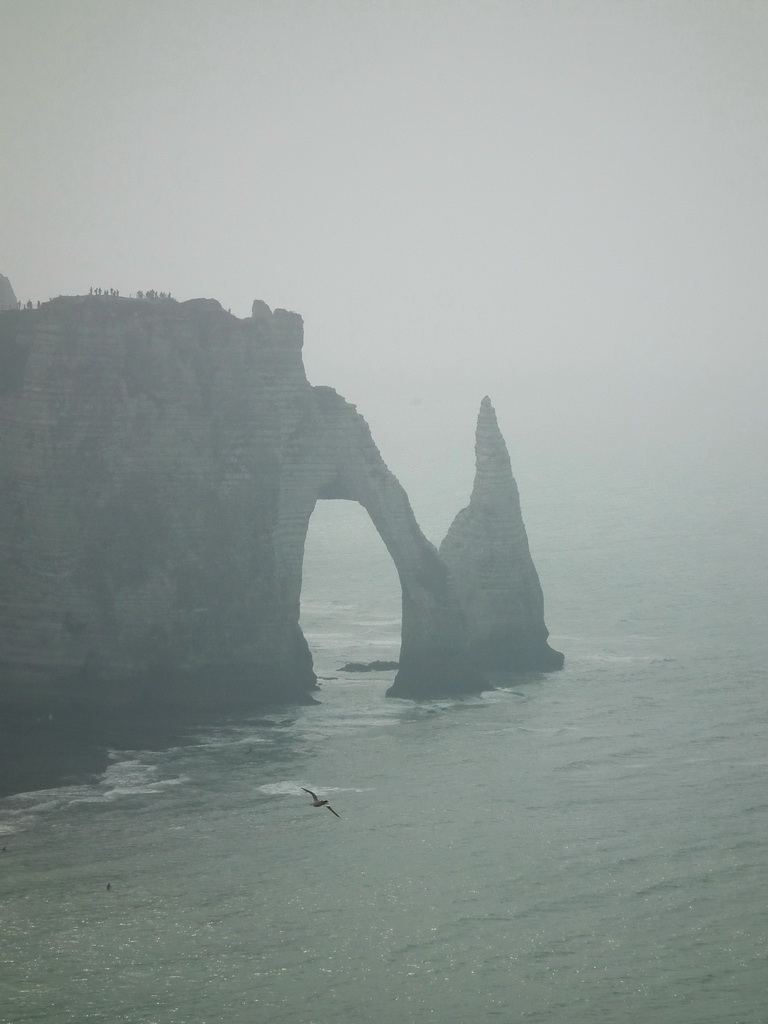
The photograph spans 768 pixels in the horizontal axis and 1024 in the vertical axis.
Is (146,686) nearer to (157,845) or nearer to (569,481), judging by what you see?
(157,845)

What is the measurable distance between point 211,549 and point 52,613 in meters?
6.95

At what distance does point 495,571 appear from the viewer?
80.1 meters

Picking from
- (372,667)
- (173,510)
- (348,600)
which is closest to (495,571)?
(372,667)

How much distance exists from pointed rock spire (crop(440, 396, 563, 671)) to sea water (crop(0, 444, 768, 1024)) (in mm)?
2173

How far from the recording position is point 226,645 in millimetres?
73000

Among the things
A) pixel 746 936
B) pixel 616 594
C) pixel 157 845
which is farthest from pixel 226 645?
pixel 616 594

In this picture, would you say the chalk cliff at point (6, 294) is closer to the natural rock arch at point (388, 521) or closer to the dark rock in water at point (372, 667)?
the natural rock arch at point (388, 521)

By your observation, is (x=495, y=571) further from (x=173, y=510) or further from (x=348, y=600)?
(x=348, y=600)

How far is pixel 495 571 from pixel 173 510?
50.8 ft

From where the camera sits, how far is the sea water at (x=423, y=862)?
45.2m

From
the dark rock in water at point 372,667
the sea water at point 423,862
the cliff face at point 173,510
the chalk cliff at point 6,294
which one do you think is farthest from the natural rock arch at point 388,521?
the chalk cliff at point 6,294

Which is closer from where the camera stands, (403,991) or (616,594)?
(403,991)

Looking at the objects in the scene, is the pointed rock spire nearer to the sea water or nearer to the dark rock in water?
the sea water

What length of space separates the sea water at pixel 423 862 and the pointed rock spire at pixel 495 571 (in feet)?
7.13
